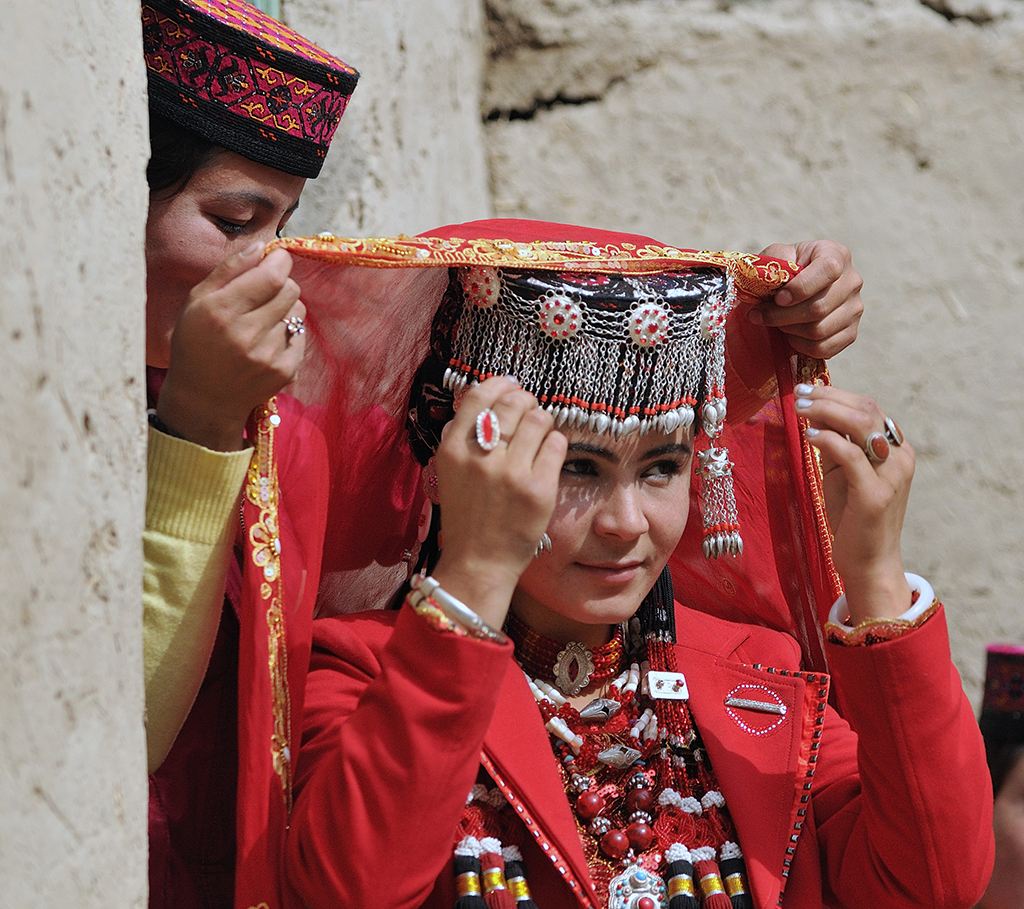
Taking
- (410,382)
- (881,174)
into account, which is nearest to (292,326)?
(410,382)

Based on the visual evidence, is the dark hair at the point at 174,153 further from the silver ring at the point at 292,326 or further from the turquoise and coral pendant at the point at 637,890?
the turquoise and coral pendant at the point at 637,890

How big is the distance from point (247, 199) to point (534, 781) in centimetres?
110

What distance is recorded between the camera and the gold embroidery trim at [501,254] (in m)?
2.00

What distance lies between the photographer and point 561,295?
81.7 inches

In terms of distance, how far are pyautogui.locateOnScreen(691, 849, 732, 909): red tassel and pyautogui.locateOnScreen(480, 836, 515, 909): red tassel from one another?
0.29 m

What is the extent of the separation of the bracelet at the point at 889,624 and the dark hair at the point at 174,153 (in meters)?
1.27

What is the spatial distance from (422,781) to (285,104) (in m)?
1.30

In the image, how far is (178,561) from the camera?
6.29 feet

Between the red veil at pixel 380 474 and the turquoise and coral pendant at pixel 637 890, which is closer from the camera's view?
the red veil at pixel 380 474

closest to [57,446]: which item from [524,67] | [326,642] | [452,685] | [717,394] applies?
[452,685]

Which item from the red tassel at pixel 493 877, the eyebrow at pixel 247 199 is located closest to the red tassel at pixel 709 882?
the red tassel at pixel 493 877

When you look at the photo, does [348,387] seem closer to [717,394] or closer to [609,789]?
[717,394]

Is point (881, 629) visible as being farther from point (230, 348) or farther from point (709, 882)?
point (230, 348)

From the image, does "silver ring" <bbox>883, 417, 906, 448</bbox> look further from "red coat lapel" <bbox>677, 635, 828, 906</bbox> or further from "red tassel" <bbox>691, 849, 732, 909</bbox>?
"red tassel" <bbox>691, 849, 732, 909</bbox>
